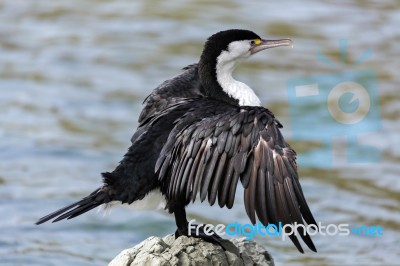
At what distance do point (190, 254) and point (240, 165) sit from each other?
0.66 m

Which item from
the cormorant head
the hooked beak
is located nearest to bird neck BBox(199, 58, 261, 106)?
the cormorant head

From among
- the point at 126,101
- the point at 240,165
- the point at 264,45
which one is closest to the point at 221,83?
the point at 264,45

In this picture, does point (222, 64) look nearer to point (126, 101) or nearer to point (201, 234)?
point (201, 234)

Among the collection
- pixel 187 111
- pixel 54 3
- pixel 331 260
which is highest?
pixel 54 3

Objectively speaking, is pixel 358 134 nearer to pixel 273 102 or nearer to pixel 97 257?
pixel 273 102

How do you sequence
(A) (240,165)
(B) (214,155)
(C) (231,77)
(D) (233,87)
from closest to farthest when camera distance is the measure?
(A) (240,165), (B) (214,155), (D) (233,87), (C) (231,77)

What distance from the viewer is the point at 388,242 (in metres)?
10.5

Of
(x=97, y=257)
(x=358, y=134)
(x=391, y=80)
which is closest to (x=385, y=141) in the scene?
(x=358, y=134)

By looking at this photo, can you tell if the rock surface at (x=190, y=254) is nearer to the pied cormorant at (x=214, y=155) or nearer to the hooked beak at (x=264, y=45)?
the pied cormorant at (x=214, y=155)

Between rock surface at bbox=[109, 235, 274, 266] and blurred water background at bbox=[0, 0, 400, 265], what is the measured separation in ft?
10.5

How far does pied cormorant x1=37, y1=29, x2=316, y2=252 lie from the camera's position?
6328 mm

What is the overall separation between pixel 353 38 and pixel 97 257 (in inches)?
264

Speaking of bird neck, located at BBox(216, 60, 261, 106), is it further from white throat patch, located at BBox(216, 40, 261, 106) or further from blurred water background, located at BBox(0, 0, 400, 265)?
blurred water background, located at BBox(0, 0, 400, 265)

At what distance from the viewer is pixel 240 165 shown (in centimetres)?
645
